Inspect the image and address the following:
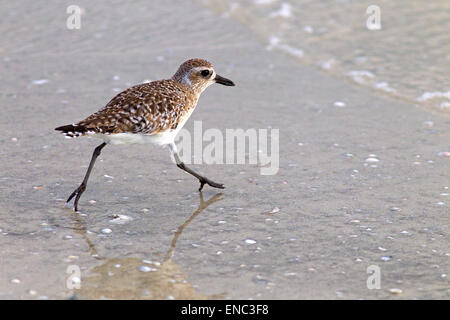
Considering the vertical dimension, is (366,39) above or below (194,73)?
below

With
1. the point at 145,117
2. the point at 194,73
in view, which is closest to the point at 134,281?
the point at 145,117

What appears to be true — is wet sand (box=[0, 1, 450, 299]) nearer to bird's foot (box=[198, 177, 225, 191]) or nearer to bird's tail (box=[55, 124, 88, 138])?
bird's foot (box=[198, 177, 225, 191])

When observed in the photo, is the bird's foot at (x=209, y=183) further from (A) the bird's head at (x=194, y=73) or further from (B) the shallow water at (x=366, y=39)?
(B) the shallow water at (x=366, y=39)

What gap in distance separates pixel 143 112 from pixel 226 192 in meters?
0.95

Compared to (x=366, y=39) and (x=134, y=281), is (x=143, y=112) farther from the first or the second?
(x=366, y=39)

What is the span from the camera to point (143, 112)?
515 cm

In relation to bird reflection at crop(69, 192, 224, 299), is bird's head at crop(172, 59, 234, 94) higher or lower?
higher

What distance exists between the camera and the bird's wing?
5.01 meters

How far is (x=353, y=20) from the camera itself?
10.1 m

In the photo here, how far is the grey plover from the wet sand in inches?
15.0

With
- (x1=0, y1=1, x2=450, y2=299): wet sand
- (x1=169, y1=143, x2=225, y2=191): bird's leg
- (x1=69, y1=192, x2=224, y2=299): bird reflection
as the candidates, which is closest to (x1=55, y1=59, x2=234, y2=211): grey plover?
(x1=169, y1=143, x2=225, y2=191): bird's leg

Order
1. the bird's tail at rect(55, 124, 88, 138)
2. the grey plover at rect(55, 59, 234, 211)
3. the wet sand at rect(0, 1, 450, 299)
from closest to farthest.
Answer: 1. the wet sand at rect(0, 1, 450, 299)
2. the bird's tail at rect(55, 124, 88, 138)
3. the grey plover at rect(55, 59, 234, 211)

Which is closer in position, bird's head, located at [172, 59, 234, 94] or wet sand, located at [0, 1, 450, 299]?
wet sand, located at [0, 1, 450, 299]

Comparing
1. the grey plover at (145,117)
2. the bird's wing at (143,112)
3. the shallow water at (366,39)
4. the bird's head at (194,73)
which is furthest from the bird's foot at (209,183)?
the shallow water at (366,39)
